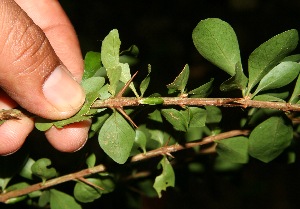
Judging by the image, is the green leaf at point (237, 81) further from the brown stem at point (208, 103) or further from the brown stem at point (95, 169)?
the brown stem at point (95, 169)

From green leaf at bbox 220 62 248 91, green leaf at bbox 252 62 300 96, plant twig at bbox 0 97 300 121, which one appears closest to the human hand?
plant twig at bbox 0 97 300 121

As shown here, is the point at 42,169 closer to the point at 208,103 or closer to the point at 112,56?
the point at 112,56

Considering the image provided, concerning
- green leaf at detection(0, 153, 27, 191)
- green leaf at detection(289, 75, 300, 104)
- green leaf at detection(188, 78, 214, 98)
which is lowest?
green leaf at detection(289, 75, 300, 104)

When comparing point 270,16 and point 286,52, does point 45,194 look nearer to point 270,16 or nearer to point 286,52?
point 286,52

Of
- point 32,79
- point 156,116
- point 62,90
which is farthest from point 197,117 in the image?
point 32,79

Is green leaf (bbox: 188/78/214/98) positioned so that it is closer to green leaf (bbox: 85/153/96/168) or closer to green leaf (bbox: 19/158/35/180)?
green leaf (bbox: 85/153/96/168)
